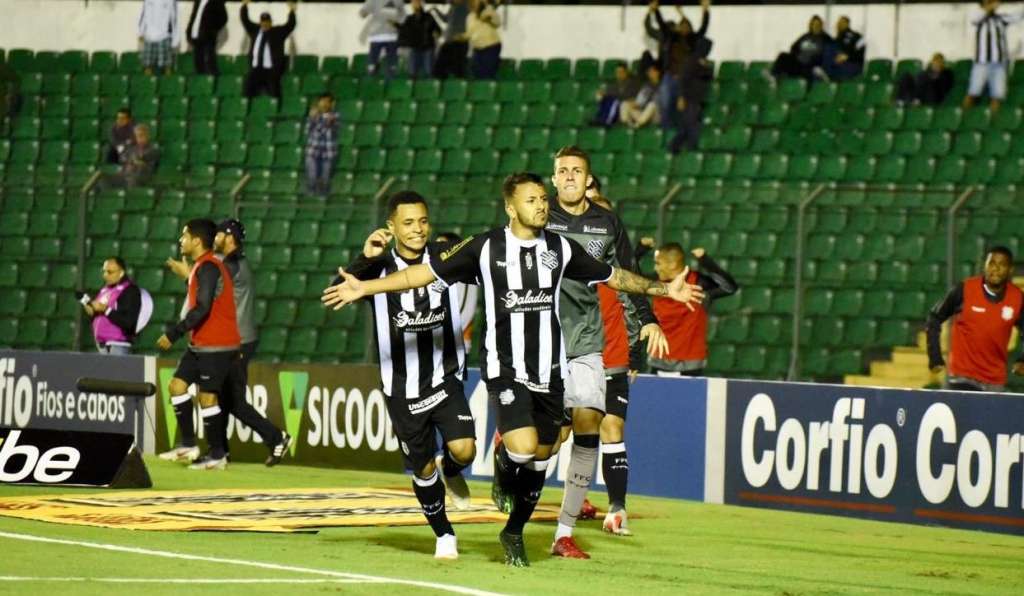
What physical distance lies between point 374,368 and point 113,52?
46.0 feet

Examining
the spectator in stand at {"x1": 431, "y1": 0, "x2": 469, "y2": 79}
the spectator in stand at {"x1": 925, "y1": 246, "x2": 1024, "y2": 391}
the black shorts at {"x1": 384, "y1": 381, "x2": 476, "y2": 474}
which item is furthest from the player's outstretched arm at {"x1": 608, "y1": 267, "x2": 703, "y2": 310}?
the spectator in stand at {"x1": 431, "y1": 0, "x2": 469, "y2": 79}

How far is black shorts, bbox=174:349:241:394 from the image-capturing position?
16922 millimetres

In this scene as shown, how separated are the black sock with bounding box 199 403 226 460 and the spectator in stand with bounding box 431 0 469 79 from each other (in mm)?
11590

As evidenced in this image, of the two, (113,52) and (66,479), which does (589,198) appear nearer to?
(66,479)

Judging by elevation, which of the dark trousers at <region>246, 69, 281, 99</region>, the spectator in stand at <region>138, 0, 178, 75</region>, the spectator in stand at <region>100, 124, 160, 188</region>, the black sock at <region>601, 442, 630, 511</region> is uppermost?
the spectator in stand at <region>138, 0, 178, 75</region>

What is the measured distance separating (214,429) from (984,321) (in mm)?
6689

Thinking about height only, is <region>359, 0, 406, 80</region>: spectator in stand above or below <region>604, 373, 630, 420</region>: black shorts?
above

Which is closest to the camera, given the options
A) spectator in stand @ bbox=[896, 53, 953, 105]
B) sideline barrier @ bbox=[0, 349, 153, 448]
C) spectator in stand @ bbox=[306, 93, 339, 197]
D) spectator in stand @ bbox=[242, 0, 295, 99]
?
sideline barrier @ bbox=[0, 349, 153, 448]

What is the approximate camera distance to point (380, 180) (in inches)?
1019

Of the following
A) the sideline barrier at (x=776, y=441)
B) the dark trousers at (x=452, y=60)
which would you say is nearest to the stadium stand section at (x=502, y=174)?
the dark trousers at (x=452, y=60)

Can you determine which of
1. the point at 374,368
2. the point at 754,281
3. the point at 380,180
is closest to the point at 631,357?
the point at 374,368

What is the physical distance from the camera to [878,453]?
565 inches

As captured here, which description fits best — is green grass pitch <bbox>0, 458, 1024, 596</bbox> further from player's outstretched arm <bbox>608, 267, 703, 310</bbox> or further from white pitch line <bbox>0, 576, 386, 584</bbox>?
player's outstretched arm <bbox>608, 267, 703, 310</bbox>

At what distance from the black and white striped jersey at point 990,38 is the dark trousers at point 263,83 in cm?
991
